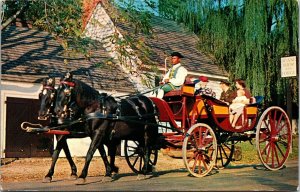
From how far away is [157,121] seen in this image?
11906 mm

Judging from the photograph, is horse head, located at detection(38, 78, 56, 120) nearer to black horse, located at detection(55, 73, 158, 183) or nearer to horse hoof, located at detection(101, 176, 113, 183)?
black horse, located at detection(55, 73, 158, 183)

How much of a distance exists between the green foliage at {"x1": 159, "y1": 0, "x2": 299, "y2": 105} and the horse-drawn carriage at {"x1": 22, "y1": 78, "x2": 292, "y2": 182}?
925cm

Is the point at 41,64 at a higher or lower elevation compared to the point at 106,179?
higher

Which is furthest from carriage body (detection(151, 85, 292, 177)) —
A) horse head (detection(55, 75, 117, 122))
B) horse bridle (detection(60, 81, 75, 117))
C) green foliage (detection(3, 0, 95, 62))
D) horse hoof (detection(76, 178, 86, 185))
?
green foliage (detection(3, 0, 95, 62))

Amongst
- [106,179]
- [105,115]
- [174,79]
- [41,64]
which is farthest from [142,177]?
[41,64]

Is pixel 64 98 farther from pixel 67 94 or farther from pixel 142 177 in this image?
pixel 142 177

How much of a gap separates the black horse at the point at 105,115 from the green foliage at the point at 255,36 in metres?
11.2

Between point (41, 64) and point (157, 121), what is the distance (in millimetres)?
9971

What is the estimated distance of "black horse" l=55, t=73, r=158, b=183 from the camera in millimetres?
10281

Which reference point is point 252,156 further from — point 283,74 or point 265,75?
point 283,74

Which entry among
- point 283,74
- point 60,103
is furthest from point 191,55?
point 60,103

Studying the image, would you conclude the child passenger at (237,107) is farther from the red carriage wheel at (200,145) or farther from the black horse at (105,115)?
the black horse at (105,115)

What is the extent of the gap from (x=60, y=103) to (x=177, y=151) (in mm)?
8793

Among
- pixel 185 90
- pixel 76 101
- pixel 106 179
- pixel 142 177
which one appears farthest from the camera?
pixel 185 90
